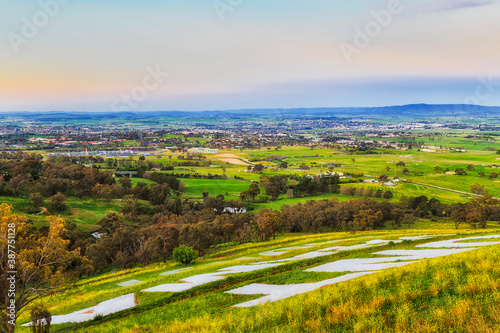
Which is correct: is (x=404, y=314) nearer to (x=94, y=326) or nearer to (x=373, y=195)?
(x=94, y=326)

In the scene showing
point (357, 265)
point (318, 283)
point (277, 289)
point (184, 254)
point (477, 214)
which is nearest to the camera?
point (318, 283)

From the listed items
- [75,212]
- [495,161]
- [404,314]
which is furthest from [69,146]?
[495,161]

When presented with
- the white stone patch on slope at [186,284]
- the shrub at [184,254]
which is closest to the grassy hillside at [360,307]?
the white stone patch on slope at [186,284]

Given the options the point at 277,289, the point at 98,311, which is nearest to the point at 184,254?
the point at 98,311

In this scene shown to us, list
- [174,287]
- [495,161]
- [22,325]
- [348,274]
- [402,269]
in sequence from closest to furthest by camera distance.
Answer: [402,269] < [348,274] < [22,325] < [174,287] < [495,161]

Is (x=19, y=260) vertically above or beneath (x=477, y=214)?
above

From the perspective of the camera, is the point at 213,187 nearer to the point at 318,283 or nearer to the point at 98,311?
the point at 98,311

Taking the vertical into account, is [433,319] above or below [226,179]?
above
